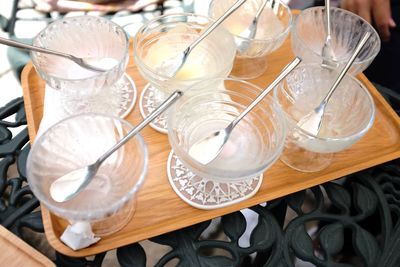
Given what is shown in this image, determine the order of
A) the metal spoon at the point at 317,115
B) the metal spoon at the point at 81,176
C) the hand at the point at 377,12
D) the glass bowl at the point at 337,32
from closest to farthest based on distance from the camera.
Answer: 1. the metal spoon at the point at 81,176
2. the metal spoon at the point at 317,115
3. the glass bowl at the point at 337,32
4. the hand at the point at 377,12

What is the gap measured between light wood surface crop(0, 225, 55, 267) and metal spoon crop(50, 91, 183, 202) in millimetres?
79

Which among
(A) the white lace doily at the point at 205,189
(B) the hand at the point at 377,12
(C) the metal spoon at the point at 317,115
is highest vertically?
(C) the metal spoon at the point at 317,115

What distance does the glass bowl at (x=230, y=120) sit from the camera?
559mm

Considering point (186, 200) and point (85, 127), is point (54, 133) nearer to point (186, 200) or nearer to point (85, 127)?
point (85, 127)

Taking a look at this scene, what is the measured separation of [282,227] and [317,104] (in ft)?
0.68

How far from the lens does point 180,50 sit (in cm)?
68

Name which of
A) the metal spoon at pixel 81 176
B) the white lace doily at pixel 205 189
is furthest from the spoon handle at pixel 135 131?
the white lace doily at pixel 205 189

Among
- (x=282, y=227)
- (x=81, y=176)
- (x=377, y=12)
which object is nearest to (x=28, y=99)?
(x=81, y=176)

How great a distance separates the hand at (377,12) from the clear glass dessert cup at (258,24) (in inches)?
12.8

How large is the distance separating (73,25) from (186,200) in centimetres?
33

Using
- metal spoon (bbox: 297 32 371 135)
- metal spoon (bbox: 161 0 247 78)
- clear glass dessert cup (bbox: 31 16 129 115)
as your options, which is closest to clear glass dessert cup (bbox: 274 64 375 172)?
metal spoon (bbox: 297 32 371 135)

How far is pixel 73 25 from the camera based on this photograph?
25.3 inches

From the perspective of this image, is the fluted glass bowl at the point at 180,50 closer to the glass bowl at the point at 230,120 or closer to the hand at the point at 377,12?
the glass bowl at the point at 230,120

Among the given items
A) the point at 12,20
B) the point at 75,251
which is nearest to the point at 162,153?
the point at 75,251
